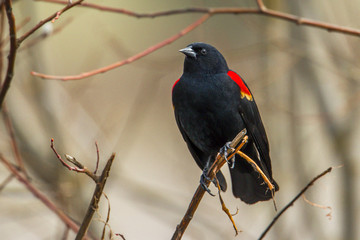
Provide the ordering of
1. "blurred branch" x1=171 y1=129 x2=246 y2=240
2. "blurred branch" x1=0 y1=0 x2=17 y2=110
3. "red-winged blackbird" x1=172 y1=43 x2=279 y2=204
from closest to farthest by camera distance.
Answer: "blurred branch" x1=0 y1=0 x2=17 y2=110
"blurred branch" x1=171 y1=129 x2=246 y2=240
"red-winged blackbird" x1=172 y1=43 x2=279 y2=204

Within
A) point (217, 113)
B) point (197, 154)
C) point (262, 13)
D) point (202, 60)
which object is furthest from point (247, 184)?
point (262, 13)

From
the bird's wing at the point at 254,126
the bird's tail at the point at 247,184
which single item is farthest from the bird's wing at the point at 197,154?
the bird's wing at the point at 254,126

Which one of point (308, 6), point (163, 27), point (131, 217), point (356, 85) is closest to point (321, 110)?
point (356, 85)

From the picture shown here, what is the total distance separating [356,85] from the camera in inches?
181

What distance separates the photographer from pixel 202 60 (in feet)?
11.7

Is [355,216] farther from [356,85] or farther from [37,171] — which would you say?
[37,171]

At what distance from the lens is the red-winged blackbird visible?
331 cm

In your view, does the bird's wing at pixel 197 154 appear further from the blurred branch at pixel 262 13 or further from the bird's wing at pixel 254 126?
the blurred branch at pixel 262 13

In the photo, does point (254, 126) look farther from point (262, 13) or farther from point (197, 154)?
point (262, 13)

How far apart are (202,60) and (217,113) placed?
487mm

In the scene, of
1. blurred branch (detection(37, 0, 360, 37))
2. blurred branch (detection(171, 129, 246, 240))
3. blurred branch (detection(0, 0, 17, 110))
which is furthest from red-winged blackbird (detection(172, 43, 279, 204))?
blurred branch (detection(0, 0, 17, 110))

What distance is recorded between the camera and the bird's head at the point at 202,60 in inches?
139

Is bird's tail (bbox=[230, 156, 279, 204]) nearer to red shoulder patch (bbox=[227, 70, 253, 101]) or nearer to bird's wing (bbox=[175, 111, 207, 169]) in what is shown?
bird's wing (bbox=[175, 111, 207, 169])

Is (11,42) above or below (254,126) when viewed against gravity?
above
